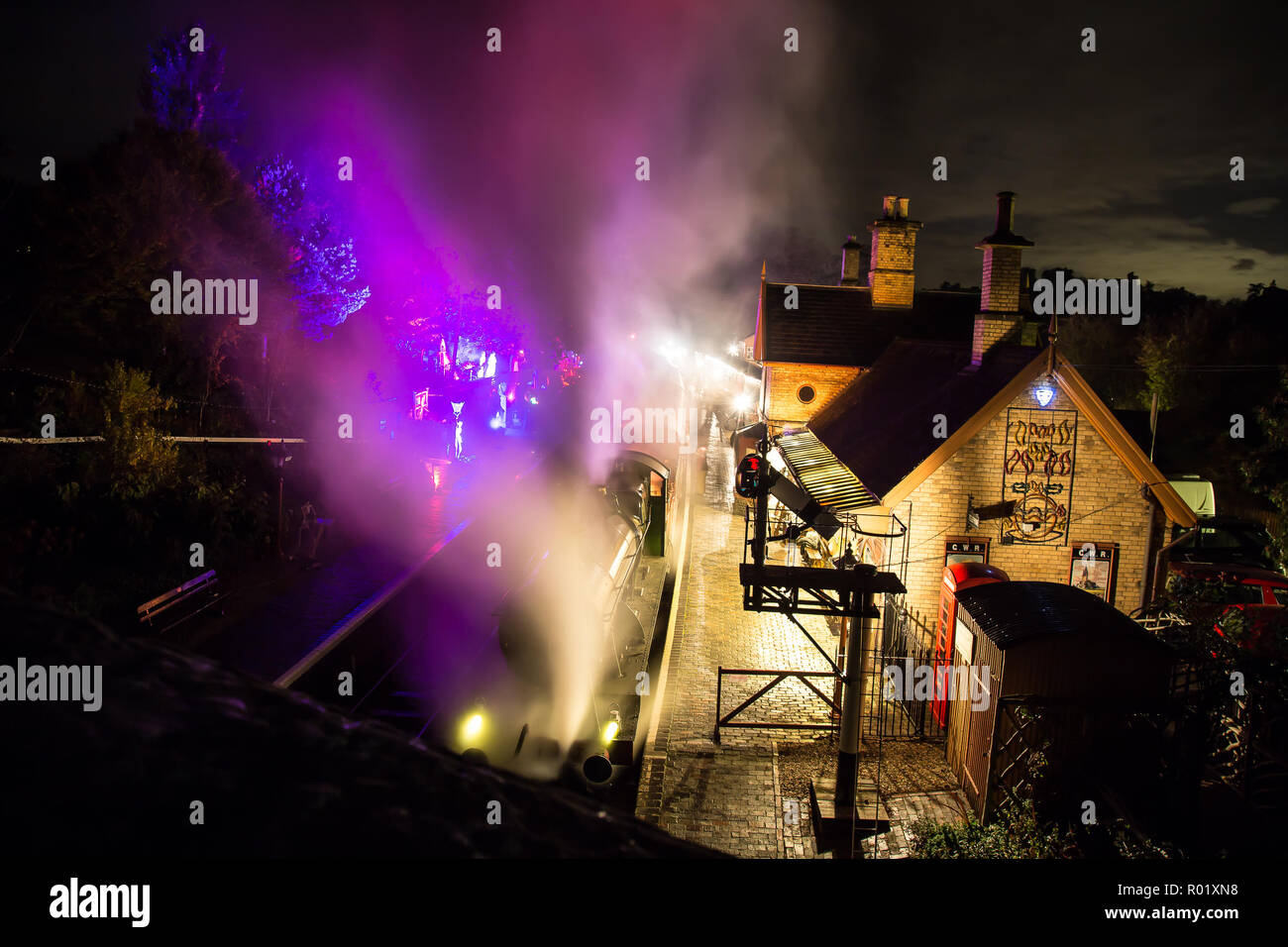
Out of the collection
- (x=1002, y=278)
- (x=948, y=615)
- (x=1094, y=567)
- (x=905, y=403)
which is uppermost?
(x=1002, y=278)

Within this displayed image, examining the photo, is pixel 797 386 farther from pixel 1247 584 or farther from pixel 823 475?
pixel 1247 584

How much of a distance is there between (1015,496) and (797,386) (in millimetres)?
10531

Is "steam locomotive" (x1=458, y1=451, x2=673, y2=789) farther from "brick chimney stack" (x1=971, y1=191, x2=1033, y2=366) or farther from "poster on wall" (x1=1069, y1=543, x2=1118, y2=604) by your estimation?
"brick chimney stack" (x1=971, y1=191, x2=1033, y2=366)

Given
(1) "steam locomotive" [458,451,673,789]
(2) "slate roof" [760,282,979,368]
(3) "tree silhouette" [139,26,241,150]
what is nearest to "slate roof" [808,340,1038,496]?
(2) "slate roof" [760,282,979,368]

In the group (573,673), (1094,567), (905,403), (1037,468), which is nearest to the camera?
(573,673)

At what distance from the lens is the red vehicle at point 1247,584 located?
1175 centimetres

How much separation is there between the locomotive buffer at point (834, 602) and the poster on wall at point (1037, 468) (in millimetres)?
6502

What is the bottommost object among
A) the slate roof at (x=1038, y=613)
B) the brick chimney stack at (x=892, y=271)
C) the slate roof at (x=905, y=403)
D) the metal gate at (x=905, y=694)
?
the metal gate at (x=905, y=694)

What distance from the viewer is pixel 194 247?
18094mm

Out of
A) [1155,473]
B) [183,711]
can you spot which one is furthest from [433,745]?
[1155,473]

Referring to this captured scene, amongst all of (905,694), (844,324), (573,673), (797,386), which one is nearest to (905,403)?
(797,386)

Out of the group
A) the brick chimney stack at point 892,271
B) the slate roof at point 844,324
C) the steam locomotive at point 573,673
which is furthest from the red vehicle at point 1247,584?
the brick chimney stack at point 892,271

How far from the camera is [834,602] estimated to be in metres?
10.5

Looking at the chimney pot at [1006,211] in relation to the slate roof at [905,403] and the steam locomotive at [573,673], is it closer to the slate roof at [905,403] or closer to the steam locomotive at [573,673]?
the slate roof at [905,403]
